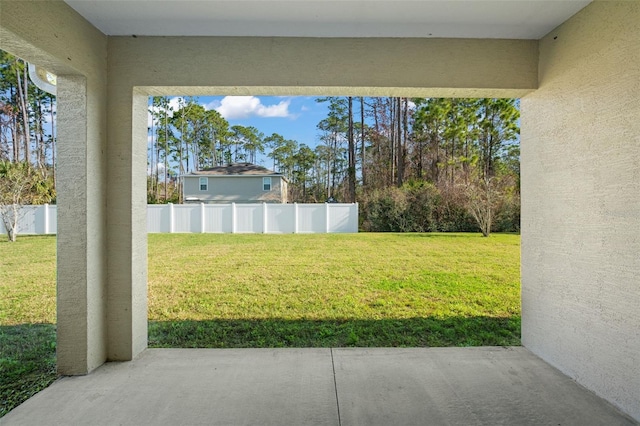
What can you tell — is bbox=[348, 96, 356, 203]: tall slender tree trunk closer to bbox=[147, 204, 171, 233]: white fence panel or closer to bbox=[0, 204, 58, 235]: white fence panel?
bbox=[147, 204, 171, 233]: white fence panel

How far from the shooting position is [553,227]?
2.79m

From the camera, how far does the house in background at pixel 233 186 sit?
16.6 m

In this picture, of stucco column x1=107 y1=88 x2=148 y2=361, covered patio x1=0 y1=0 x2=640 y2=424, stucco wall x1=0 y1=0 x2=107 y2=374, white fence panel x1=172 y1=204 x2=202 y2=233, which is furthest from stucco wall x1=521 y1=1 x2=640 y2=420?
white fence panel x1=172 y1=204 x2=202 y2=233

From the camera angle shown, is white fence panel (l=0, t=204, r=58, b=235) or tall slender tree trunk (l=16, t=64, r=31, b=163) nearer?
white fence panel (l=0, t=204, r=58, b=235)

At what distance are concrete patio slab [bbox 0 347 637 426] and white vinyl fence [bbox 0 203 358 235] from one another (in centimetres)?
915

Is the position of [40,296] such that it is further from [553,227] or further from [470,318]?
[553,227]

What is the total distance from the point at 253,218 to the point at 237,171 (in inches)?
212

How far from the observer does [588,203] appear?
2.42 metres

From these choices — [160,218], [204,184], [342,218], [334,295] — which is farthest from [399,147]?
[334,295]

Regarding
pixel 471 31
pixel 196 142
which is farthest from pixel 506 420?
pixel 196 142

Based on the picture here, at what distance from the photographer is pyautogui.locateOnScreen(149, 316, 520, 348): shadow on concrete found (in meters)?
3.55

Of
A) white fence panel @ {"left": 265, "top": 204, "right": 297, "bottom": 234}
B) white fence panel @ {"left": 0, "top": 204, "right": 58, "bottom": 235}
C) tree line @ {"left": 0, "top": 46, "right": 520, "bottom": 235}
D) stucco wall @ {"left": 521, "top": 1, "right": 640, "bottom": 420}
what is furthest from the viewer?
white fence panel @ {"left": 265, "top": 204, "right": 297, "bottom": 234}

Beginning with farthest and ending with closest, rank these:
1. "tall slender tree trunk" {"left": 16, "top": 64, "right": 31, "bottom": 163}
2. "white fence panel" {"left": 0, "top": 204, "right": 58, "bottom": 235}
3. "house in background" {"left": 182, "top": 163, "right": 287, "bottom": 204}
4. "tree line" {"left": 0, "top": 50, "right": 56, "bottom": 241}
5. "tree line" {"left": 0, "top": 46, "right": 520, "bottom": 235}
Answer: "house in background" {"left": 182, "top": 163, "right": 287, "bottom": 204}, "tall slender tree trunk" {"left": 16, "top": 64, "right": 31, "bottom": 163}, "tree line" {"left": 0, "top": 50, "right": 56, "bottom": 241}, "white fence panel" {"left": 0, "top": 204, "right": 58, "bottom": 235}, "tree line" {"left": 0, "top": 46, "right": 520, "bottom": 235}

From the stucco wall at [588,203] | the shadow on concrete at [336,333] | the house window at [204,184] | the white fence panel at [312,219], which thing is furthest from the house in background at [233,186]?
the stucco wall at [588,203]
